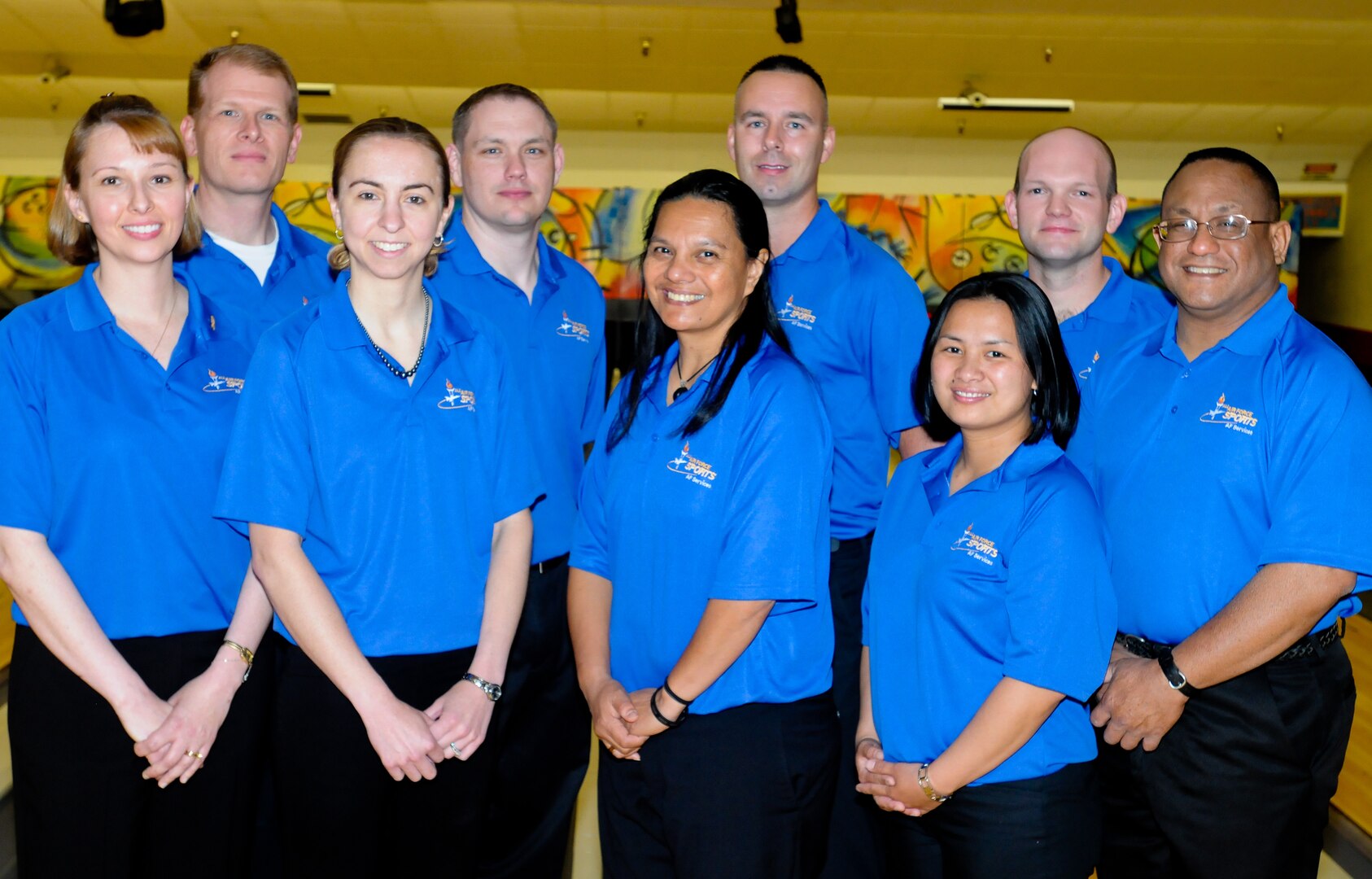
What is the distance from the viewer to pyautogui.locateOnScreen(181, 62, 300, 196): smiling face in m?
2.00

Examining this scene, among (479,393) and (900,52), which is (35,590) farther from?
(900,52)

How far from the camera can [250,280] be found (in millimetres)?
1961

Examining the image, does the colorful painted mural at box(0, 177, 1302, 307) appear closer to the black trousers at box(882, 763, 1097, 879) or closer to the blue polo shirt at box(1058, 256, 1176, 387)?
the blue polo shirt at box(1058, 256, 1176, 387)

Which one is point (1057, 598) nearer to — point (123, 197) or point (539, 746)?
point (539, 746)

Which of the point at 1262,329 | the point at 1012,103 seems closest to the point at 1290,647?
the point at 1262,329

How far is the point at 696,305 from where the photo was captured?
1.54 metres

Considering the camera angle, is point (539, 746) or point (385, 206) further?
point (539, 746)

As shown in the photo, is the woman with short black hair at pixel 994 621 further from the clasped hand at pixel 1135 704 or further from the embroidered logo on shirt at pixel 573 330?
the embroidered logo on shirt at pixel 573 330

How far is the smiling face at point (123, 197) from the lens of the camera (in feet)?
5.10

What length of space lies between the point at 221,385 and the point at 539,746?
891 millimetres

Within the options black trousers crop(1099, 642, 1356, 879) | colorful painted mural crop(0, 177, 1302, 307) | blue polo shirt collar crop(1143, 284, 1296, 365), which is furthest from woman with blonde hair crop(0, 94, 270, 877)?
colorful painted mural crop(0, 177, 1302, 307)

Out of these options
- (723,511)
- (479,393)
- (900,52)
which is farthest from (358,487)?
(900,52)

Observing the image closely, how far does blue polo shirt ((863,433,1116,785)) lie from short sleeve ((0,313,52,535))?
3.74ft

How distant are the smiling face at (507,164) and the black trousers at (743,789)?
1022 mm
